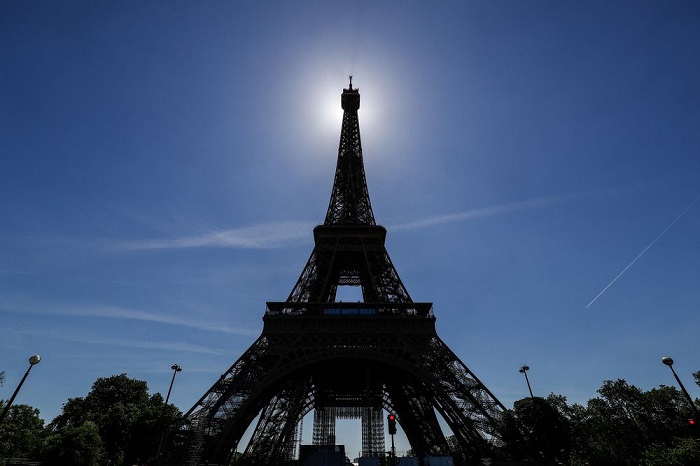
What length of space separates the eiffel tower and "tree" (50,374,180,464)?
8.79m

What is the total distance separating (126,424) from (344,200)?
151 ft

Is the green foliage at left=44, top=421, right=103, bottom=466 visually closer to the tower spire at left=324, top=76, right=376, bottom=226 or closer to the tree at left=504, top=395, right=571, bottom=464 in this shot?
the tower spire at left=324, top=76, right=376, bottom=226

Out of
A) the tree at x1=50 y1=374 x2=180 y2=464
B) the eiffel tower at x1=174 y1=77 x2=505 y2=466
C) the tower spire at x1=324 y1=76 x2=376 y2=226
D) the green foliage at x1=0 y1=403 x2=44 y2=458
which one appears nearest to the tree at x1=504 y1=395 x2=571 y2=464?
the eiffel tower at x1=174 y1=77 x2=505 y2=466

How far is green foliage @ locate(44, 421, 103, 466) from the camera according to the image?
119 feet

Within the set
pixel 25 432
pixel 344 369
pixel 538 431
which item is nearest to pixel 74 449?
pixel 25 432

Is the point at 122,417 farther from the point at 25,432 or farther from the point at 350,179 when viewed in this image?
the point at 350,179

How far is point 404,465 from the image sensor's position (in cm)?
3041

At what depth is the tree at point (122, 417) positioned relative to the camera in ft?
131

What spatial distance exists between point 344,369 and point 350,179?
2911 centimetres

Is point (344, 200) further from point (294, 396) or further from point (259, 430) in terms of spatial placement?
point (259, 430)

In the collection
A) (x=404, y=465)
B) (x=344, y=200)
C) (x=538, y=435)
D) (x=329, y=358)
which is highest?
(x=344, y=200)

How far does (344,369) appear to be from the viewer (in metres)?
42.2

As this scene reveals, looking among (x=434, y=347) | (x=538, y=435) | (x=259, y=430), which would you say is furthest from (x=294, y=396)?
(x=538, y=435)

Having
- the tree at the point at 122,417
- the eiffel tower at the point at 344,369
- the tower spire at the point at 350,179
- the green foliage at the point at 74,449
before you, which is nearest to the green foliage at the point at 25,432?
the tree at the point at 122,417
